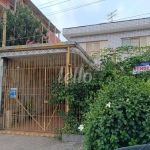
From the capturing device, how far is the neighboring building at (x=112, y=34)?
1170 cm

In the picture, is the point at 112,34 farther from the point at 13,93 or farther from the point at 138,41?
the point at 13,93

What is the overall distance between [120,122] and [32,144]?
3247 mm

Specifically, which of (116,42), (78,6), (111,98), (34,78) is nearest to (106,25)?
(116,42)

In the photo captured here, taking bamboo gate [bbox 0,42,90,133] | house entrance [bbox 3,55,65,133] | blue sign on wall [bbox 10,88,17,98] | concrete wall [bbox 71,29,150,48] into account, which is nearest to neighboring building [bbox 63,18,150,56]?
concrete wall [bbox 71,29,150,48]

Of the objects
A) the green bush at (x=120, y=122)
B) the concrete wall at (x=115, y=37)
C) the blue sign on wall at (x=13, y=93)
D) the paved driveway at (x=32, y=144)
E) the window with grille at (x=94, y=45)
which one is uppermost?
the concrete wall at (x=115, y=37)

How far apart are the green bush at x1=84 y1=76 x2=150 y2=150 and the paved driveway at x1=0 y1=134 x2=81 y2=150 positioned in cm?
187

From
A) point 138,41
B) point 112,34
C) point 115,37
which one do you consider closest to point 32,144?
point 115,37

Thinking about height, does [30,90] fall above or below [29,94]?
above

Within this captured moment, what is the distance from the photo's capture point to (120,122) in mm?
2992

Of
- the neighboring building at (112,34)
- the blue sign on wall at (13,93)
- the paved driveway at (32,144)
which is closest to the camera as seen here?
the paved driveway at (32,144)

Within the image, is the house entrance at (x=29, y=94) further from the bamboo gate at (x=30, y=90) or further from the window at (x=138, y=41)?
the window at (x=138, y=41)

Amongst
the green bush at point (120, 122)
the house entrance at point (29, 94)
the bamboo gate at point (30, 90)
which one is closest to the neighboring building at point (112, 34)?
the bamboo gate at point (30, 90)

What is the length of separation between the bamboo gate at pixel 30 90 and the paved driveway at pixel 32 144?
0.81m

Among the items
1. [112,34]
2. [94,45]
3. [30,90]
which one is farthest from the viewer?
[94,45]
